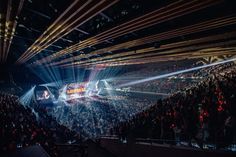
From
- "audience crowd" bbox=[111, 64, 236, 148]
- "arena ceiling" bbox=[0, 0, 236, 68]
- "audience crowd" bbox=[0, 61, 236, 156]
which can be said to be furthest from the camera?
"arena ceiling" bbox=[0, 0, 236, 68]

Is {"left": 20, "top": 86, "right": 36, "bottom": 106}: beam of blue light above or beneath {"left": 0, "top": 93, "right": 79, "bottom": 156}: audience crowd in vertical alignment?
above

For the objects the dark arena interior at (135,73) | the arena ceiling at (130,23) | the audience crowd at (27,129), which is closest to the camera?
the dark arena interior at (135,73)

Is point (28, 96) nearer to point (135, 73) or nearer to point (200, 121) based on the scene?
point (135, 73)

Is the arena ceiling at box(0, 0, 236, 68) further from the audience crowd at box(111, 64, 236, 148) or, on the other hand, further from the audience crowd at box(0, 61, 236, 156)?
the audience crowd at box(111, 64, 236, 148)

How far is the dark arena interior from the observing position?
9.95 meters

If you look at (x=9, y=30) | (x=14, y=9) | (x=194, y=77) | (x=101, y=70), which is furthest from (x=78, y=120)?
(x=14, y=9)

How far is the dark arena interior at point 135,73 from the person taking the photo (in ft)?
32.6

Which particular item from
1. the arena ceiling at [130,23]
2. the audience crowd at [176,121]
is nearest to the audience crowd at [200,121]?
the audience crowd at [176,121]

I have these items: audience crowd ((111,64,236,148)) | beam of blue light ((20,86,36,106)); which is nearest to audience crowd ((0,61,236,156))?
audience crowd ((111,64,236,148))

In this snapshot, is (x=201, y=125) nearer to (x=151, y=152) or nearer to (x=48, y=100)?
(x=151, y=152)

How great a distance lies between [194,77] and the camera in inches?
991

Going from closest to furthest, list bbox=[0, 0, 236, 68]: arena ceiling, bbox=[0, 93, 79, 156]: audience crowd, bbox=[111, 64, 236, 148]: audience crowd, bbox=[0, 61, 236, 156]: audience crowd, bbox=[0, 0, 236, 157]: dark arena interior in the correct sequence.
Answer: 1. bbox=[111, 64, 236, 148]: audience crowd
2. bbox=[0, 61, 236, 156]: audience crowd
3. bbox=[0, 0, 236, 157]: dark arena interior
4. bbox=[0, 0, 236, 68]: arena ceiling
5. bbox=[0, 93, 79, 156]: audience crowd

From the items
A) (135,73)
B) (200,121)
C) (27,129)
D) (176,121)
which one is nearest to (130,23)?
(176,121)

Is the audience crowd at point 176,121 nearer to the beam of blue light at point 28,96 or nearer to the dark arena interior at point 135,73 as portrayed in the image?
the dark arena interior at point 135,73
